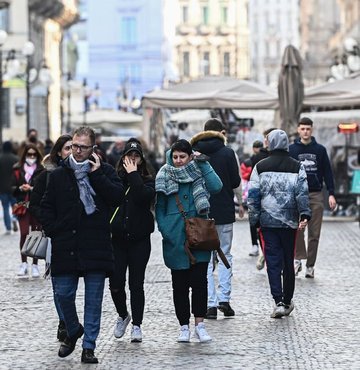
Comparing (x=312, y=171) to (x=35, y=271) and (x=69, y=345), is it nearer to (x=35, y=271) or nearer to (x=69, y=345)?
(x=35, y=271)

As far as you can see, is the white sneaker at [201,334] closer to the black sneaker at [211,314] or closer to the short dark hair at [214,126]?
the black sneaker at [211,314]

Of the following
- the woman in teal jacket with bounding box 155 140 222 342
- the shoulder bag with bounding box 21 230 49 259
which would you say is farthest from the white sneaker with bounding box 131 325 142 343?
the shoulder bag with bounding box 21 230 49 259

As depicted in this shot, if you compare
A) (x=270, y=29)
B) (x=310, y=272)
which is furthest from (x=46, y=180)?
(x=270, y=29)

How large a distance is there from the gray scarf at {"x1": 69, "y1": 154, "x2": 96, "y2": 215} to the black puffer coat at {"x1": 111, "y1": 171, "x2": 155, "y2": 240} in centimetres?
103

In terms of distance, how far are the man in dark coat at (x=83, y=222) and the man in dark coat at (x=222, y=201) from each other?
289cm

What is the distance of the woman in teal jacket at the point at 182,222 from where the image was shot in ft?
38.3

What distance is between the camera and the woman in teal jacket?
11688 mm

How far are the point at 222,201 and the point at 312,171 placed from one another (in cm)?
347

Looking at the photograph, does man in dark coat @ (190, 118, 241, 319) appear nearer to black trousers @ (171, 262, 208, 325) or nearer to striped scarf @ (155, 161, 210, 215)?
black trousers @ (171, 262, 208, 325)

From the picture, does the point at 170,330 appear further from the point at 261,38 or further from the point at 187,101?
the point at 261,38

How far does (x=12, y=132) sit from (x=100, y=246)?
5449cm

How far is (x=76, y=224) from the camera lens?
1052 cm

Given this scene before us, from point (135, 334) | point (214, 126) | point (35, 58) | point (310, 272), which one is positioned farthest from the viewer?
point (35, 58)

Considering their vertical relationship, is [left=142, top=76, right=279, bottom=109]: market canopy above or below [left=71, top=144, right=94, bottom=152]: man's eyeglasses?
above
